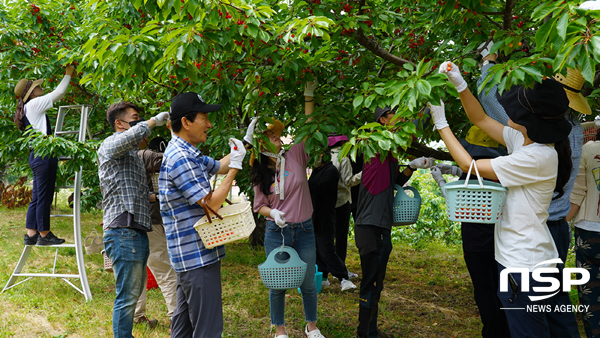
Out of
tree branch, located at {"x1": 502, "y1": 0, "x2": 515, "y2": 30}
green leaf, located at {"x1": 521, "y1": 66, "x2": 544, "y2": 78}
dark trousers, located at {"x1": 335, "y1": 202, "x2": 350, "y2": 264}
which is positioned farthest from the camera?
dark trousers, located at {"x1": 335, "y1": 202, "x2": 350, "y2": 264}

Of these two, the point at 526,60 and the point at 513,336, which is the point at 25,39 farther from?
the point at 513,336

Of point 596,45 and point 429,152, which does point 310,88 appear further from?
point 596,45

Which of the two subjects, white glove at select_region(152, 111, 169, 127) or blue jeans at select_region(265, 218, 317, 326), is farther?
blue jeans at select_region(265, 218, 317, 326)

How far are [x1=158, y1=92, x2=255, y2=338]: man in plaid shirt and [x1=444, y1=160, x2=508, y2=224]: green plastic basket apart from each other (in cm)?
125

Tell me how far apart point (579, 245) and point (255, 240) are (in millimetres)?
5572

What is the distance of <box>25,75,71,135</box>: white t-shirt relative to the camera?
180 inches

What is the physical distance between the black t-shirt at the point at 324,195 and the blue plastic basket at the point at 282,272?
192cm

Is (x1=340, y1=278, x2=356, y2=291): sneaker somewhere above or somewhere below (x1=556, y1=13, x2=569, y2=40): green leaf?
below

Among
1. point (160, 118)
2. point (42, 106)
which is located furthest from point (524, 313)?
point (42, 106)

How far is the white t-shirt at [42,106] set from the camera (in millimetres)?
4570

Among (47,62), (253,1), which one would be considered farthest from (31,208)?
(253,1)

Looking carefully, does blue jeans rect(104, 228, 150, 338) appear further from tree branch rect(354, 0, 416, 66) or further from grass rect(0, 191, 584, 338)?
tree branch rect(354, 0, 416, 66)

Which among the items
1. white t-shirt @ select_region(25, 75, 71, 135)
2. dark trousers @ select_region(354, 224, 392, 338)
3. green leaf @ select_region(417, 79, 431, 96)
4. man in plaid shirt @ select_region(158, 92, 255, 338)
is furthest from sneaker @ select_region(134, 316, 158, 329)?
green leaf @ select_region(417, 79, 431, 96)

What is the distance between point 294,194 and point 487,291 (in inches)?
62.3
